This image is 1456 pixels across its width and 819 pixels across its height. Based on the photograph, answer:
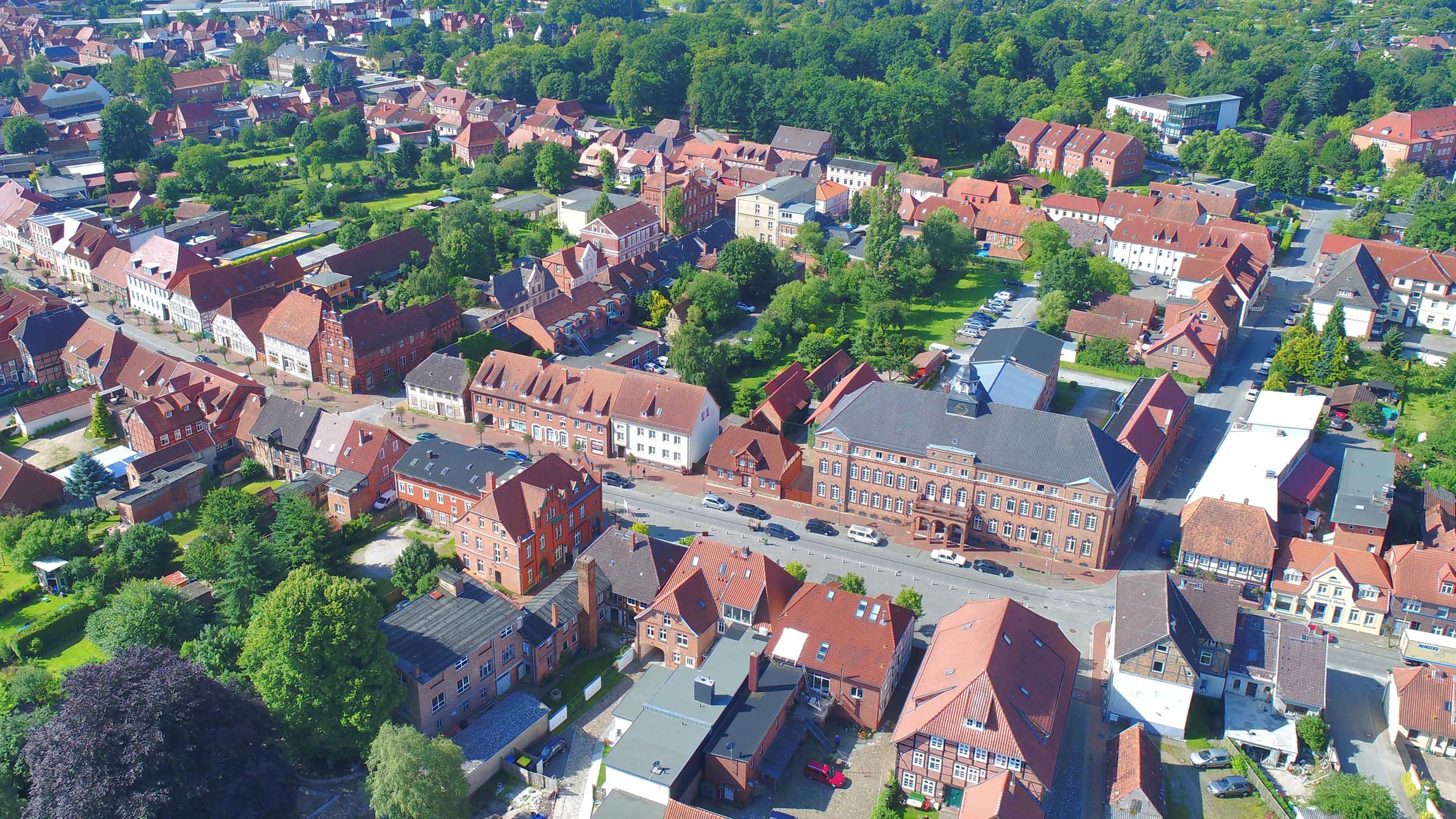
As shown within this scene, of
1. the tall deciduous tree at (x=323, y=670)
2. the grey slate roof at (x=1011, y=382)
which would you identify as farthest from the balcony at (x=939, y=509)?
the tall deciduous tree at (x=323, y=670)

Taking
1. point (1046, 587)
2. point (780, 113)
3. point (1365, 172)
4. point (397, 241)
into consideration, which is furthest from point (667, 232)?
point (1365, 172)

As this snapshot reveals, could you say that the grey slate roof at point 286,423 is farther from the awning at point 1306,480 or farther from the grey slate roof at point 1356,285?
the grey slate roof at point 1356,285

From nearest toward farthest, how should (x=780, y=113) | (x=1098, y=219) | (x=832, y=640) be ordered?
(x=832, y=640) < (x=1098, y=219) < (x=780, y=113)

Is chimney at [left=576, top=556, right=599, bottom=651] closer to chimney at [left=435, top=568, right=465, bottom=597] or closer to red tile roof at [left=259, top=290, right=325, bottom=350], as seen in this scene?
chimney at [left=435, top=568, right=465, bottom=597]

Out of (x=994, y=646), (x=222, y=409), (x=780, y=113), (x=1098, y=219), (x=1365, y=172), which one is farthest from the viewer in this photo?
(x=780, y=113)

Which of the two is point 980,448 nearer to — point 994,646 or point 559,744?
point 994,646

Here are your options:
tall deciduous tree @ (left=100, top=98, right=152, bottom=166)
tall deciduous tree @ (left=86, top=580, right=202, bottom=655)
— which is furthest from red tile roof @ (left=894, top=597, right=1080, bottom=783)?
tall deciduous tree @ (left=100, top=98, right=152, bottom=166)
